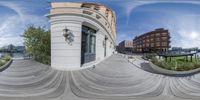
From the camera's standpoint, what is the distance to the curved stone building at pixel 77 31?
1876mm

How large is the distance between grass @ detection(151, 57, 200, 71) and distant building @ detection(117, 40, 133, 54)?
0.89 ft

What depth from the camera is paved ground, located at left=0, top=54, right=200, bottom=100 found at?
2.12 meters

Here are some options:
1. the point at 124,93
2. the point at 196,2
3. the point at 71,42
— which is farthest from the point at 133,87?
the point at 196,2

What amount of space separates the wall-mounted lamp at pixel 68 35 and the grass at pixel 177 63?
0.84 m

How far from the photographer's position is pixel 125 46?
2084 mm

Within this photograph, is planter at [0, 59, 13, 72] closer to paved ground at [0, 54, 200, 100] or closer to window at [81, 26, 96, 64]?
paved ground at [0, 54, 200, 100]

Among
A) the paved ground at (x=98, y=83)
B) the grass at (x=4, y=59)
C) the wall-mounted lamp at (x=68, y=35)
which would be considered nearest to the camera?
the wall-mounted lamp at (x=68, y=35)

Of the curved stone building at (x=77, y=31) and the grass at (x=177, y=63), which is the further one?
the grass at (x=177, y=63)

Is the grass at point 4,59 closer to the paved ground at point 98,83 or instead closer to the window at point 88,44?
the paved ground at point 98,83

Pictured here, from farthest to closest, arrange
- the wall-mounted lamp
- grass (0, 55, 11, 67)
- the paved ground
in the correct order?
the paved ground, grass (0, 55, 11, 67), the wall-mounted lamp

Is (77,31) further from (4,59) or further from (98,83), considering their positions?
(4,59)

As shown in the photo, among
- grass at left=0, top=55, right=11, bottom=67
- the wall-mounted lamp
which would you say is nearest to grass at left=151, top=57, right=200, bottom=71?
the wall-mounted lamp

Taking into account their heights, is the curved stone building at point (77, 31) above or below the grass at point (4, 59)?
above

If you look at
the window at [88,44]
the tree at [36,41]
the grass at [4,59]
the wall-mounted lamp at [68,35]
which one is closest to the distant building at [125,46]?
the window at [88,44]
